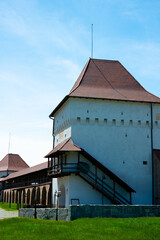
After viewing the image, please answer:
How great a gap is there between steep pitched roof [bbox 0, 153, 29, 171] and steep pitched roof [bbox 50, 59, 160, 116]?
163 ft

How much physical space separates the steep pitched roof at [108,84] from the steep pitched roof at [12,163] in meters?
49.8

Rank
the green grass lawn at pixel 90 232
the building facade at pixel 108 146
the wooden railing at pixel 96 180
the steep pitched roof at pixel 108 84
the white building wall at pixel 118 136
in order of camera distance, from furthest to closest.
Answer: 1. the steep pitched roof at pixel 108 84
2. the white building wall at pixel 118 136
3. the building facade at pixel 108 146
4. the wooden railing at pixel 96 180
5. the green grass lawn at pixel 90 232

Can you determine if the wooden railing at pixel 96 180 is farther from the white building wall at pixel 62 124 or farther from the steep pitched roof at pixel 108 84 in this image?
the steep pitched roof at pixel 108 84

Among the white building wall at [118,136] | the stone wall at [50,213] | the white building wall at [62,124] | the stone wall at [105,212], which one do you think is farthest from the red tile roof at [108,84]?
the stone wall at [105,212]

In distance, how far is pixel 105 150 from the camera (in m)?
28.7

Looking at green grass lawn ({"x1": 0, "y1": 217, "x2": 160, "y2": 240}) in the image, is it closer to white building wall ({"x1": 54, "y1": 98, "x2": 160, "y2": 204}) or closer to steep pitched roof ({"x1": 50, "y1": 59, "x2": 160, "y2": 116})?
white building wall ({"x1": 54, "y1": 98, "x2": 160, "y2": 204})

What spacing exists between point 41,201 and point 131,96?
16064 millimetres

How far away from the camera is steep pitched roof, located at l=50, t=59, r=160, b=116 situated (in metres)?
29.5

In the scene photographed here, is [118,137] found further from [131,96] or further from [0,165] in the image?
[0,165]

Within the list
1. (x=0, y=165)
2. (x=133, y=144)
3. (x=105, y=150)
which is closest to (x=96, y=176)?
(x=105, y=150)

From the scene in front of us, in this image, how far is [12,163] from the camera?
8206 cm

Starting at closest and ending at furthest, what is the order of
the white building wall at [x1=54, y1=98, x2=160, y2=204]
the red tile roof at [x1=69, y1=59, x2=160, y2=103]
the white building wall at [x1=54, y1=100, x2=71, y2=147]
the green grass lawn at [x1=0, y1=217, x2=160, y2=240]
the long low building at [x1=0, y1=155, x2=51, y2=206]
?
the green grass lawn at [x1=0, y1=217, x2=160, y2=240] < the white building wall at [x1=54, y1=98, x2=160, y2=204] < the white building wall at [x1=54, y1=100, x2=71, y2=147] < the red tile roof at [x1=69, y1=59, x2=160, y2=103] < the long low building at [x1=0, y1=155, x2=51, y2=206]

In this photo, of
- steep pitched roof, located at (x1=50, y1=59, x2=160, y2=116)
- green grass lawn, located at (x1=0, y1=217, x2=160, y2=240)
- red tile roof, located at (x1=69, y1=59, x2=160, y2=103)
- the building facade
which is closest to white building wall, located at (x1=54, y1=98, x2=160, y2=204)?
the building facade

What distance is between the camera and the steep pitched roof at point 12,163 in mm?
80631
